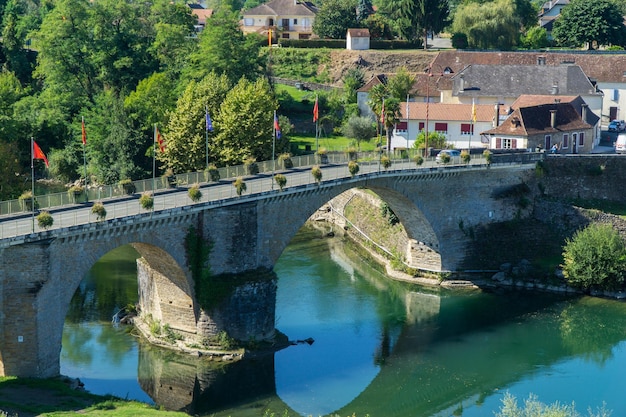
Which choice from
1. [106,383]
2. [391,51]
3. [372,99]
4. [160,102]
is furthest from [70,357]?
[391,51]

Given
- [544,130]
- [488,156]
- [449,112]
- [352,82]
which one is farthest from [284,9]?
[488,156]

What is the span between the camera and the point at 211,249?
184 feet

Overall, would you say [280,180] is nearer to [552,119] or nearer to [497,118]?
[552,119]

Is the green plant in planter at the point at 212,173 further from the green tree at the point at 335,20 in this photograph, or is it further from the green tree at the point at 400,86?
the green tree at the point at 335,20

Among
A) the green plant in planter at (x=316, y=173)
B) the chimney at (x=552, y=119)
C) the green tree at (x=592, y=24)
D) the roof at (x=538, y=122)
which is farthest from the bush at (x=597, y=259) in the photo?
the green tree at (x=592, y=24)

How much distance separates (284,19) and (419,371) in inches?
3092

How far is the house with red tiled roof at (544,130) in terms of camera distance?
251 feet

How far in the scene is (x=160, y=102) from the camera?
8844 cm

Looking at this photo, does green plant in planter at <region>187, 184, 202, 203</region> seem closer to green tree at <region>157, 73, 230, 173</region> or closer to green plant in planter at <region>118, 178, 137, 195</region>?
green plant in planter at <region>118, 178, 137, 195</region>

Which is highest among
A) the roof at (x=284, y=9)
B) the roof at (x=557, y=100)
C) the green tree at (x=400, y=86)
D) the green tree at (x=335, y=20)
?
the roof at (x=284, y=9)

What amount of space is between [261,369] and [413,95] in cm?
4668

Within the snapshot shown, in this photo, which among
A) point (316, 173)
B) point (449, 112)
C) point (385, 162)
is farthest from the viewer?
point (449, 112)

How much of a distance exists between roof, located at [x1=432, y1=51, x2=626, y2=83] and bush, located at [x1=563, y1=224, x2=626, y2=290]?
33007 millimetres

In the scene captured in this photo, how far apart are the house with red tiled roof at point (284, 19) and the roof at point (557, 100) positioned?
45.2 m
